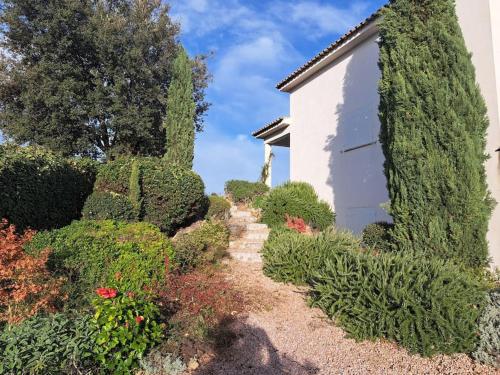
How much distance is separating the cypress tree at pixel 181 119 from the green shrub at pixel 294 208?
394 centimetres

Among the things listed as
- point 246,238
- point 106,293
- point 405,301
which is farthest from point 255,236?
point 106,293

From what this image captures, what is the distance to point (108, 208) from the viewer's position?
7125 millimetres

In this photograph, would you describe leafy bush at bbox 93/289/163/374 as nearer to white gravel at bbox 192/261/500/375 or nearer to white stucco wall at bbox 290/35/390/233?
white gravel at bbox 192/261/500/375

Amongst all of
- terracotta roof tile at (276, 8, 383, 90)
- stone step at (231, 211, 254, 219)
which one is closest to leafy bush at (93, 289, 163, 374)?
stone step at (231, 211, 254, 219)

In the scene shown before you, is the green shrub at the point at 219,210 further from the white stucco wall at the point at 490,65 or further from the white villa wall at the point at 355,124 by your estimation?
the white stucco wall at the point at 490,65

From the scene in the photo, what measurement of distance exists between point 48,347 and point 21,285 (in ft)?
4.14

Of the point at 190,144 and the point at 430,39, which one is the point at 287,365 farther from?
the point at 190,144

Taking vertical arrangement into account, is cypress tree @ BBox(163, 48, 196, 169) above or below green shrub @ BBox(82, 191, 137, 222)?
above

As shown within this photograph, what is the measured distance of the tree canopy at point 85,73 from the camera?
13125mm

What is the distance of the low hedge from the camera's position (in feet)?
12.3

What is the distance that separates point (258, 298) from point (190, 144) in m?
8.34

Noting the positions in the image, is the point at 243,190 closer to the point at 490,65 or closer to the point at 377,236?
the point at 377,236

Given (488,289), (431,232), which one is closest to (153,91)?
(431,232)

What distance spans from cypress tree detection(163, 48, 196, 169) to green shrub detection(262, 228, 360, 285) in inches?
271
